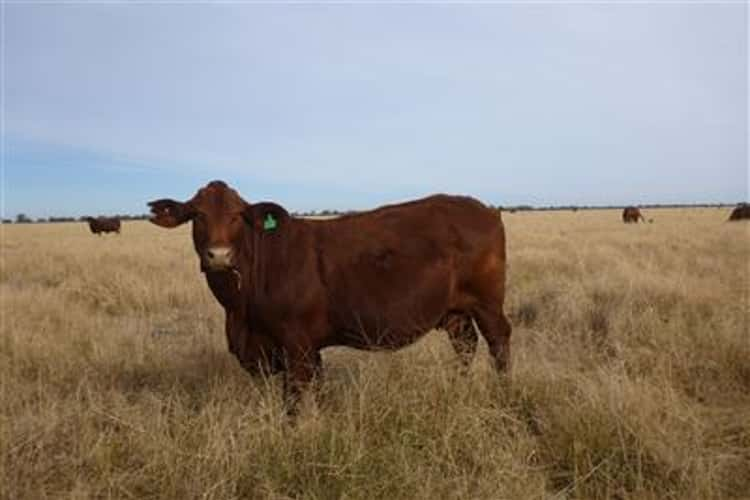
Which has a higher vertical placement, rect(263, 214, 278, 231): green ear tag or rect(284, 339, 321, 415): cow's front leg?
rect(263, 214, 278, 231): green ear tag

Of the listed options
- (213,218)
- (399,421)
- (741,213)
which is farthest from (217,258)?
(741,213)

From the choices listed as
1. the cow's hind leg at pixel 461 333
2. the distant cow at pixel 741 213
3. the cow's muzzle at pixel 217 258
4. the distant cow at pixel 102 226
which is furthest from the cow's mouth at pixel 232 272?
the distant cow at pixel 741 213

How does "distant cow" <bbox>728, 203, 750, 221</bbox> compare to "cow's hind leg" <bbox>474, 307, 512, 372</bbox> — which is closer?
"cow's hind leg" <bbox>474, 307, 512, 372</bbox>

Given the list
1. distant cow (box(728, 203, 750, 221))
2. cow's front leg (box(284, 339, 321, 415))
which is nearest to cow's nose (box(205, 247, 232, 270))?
cow's front leg (box(284, 339, 321, 415))

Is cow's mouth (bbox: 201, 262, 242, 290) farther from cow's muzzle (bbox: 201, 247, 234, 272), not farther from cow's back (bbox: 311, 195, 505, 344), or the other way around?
cow's back (bbox: 311, 195, 505, 344)

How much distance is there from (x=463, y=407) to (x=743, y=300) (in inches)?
260

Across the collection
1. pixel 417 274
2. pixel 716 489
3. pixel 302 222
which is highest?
pixel 302 222

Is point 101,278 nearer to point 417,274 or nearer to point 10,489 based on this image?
point 417,274

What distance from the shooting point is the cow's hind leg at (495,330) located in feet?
22.4

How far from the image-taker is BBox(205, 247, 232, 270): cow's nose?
18.0ft

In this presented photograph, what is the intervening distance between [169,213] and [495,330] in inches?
114

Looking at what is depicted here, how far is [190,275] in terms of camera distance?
15156 millimetres

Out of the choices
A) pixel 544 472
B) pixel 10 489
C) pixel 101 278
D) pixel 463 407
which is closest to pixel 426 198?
pixel 463 407

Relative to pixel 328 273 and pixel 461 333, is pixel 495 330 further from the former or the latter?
pixel 328 273
